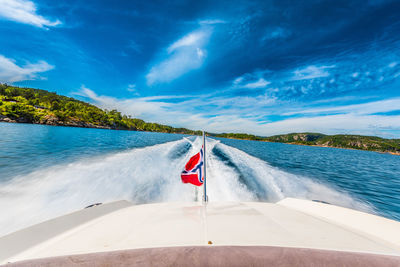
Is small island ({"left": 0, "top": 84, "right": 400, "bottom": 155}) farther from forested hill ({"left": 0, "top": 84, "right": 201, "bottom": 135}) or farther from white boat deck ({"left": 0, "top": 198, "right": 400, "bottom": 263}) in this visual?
white boat deck ({"left": 0, "top": 198, "right": 400, "bottom": 263})

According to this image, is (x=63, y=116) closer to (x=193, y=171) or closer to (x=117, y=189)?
Answer: (x=117, y=189)

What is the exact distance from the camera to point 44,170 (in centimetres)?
544

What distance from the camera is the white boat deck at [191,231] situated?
1.30 metres

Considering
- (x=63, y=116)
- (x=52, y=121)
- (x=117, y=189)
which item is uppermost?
(x=63, y=116)

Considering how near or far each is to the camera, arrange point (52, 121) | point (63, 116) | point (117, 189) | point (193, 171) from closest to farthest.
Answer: point (193, 171) < point (117, 189) < point (52, 121) < point (63, 116)

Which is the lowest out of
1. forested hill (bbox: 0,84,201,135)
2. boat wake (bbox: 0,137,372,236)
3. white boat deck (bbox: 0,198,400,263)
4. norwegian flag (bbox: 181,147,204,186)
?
boat wake (bbox: 0,137,372,236)

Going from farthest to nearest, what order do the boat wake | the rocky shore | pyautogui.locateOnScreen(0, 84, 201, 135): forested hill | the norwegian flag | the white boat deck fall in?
pyautogui.locateOnScreen(0, 84, 201, 135): forested hill
the rocky shore
the boat wake
the norwegian flag
the white boat deck

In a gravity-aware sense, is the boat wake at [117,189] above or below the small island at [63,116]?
below

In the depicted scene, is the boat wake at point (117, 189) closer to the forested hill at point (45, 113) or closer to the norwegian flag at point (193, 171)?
the norwegian flag at point (193, 171)

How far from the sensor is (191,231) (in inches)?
62.3

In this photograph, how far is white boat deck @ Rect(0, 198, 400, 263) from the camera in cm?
130

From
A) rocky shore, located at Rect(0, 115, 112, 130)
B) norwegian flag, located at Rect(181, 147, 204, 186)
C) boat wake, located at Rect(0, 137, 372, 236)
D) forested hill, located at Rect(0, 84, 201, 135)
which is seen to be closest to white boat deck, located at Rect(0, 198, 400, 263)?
norwegian flag, located at Rect(181, 147, 204, 186)

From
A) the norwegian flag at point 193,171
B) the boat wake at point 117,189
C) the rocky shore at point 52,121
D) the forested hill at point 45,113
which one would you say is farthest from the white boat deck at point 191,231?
the rocky shore at point 52,121

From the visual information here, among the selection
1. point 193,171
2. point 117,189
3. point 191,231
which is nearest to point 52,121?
point 117,189
